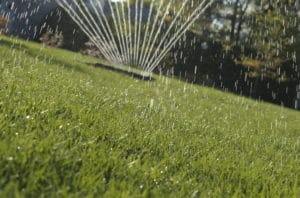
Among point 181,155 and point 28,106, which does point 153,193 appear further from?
point 28,106

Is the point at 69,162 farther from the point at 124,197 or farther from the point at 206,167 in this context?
the point at 206,167

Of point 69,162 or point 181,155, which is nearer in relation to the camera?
point 69,162

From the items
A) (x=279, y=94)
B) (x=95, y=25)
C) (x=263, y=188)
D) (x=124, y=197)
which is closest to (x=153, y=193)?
(x=124, y=197)

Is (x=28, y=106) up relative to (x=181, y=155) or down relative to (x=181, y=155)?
up

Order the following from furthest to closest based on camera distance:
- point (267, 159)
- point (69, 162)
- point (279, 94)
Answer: point (279, 94) → point (267, 159) → point (69, 162)

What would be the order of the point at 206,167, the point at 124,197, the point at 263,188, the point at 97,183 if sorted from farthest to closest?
the point at 206,167, the point at 263,188, the point at 97,183, the point at 124,197

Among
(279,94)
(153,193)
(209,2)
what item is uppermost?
(209,2)

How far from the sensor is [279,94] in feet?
95.5

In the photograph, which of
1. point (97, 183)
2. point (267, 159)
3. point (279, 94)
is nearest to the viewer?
point (97, 183)

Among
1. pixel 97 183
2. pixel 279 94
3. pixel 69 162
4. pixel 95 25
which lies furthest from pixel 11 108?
pixel 95 25

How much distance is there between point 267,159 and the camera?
4453 millimetres

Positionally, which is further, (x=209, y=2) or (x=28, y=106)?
(x=209, y=2)

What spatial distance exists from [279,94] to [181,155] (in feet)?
87.4

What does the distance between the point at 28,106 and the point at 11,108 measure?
20 cm
